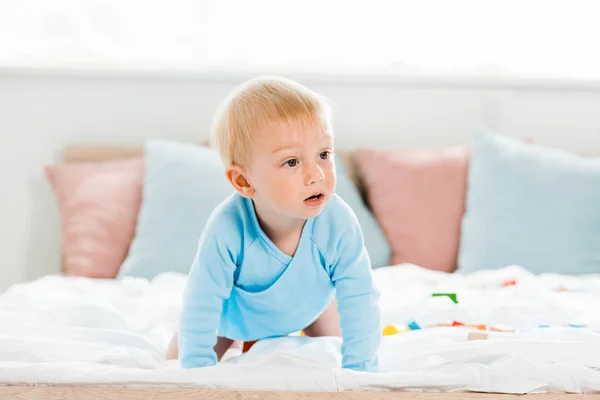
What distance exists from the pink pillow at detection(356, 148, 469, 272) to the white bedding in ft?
0.61

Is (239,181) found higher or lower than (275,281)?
higher

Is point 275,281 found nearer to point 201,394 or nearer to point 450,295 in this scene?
point 201,394

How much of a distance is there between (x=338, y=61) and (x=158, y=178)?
0.82 meters

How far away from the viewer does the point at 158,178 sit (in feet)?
7.47

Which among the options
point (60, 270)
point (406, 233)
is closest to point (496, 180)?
point (406, 233)

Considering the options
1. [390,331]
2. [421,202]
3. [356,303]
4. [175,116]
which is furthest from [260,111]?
[175,116]

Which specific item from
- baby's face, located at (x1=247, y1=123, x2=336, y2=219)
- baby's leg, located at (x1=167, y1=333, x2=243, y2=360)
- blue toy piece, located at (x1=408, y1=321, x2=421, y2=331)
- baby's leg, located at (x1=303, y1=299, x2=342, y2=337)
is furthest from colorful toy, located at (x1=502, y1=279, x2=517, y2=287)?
baby's face, located at (x1=247, y1=123, x2=336, y2=219)

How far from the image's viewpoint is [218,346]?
5.03 feet

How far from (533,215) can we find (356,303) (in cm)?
101

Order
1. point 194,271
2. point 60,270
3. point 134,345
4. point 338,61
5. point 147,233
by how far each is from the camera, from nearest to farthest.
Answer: point 194,271 < point 134,345 < point 147,233 < point 60,270 < point 338,61

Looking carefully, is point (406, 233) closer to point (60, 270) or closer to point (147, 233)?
point (147, 233)

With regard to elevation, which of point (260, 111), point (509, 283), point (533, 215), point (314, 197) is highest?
point (260, 111)

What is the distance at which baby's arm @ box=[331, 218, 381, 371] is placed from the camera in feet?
4.42

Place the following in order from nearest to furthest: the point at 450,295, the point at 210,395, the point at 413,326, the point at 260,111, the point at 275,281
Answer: the point at 210,395 < the point at 260,111 < the point at 275,281 < the point at 413,326 < the point at 450,295
